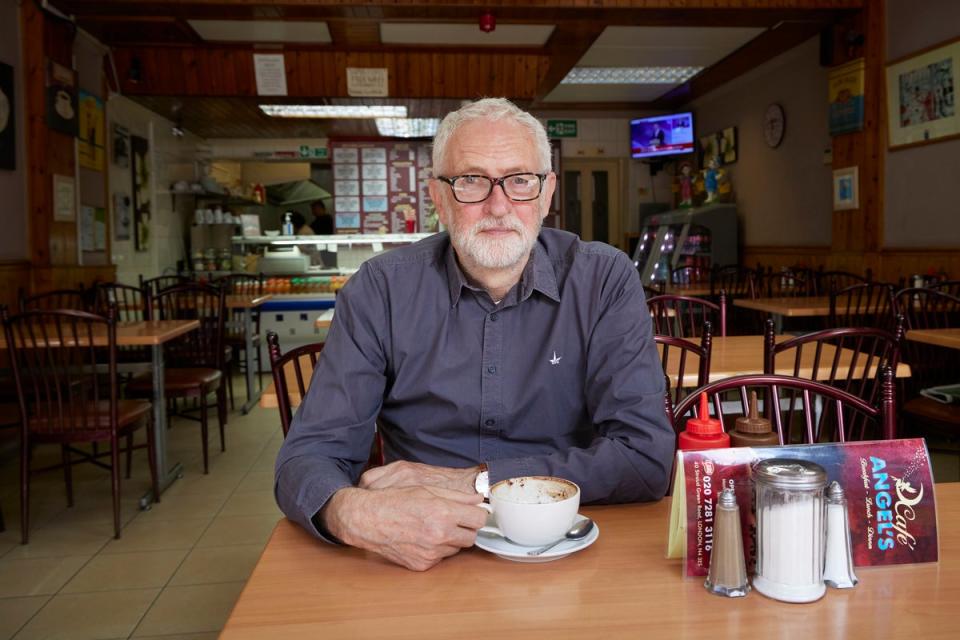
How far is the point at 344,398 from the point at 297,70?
19.9 ft

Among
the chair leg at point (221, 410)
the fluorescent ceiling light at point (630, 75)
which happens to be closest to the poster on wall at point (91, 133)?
the chair leg at point (221, 410)

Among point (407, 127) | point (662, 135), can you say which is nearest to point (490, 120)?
point (407, 127)

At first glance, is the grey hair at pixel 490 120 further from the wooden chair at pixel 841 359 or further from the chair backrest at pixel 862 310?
the chair backrest at pixel 862 310

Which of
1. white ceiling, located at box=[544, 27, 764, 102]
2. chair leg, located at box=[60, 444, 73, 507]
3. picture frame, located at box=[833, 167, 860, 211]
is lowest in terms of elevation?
chair leg, located at box=[60, 444, 73, 507]

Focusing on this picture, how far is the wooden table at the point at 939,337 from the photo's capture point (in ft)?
10.4

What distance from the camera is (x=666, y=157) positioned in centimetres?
1019

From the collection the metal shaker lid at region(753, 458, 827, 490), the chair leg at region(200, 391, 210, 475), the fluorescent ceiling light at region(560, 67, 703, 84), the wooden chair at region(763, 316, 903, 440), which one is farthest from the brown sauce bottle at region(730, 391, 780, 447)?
the fluorescent ceiling light at region(560, 67, 703, 84)

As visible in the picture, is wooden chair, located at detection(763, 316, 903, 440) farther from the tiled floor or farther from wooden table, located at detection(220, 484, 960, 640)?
the tiled floor

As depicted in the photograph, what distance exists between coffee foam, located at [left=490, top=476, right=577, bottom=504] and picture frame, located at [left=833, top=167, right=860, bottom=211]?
19.2ft

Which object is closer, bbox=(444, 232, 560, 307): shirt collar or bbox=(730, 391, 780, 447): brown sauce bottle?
bbox=(730, 391, 780, 447): brown sauce bottle

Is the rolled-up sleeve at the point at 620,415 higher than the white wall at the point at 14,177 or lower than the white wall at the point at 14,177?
lower

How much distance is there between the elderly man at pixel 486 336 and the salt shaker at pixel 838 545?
0.46 m

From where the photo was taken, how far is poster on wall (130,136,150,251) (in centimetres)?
732

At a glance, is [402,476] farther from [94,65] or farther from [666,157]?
[666,157]
